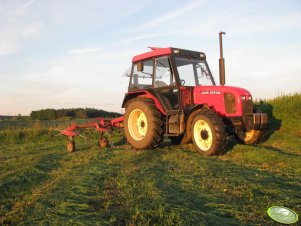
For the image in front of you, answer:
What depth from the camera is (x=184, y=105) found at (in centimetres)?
842

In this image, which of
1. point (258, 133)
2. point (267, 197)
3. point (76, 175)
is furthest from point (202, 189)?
point (258, 133)

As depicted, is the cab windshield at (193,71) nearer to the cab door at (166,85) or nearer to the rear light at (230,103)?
the cab door at (166,85)

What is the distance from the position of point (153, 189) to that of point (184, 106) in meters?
4.38

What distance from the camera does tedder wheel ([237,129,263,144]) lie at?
27.6 ft

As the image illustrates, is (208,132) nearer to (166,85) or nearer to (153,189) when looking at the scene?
(166,85)

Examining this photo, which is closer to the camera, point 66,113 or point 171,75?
point 171,75

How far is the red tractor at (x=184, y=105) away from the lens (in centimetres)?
777

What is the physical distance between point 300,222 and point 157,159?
13.3 feet

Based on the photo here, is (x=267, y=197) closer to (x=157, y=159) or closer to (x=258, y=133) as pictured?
(x=157, y=159)

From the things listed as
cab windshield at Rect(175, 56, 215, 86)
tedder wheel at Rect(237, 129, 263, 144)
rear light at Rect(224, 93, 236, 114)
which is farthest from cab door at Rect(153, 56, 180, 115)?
tedder wheel at Rect(237, 129, 263, 144)

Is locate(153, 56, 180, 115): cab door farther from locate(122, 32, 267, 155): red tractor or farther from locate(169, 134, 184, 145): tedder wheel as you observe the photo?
locate(169, 134, 184, 145): tedder wheel

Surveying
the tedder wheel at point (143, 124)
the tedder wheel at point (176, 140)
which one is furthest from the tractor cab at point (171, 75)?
the tedder wheel at point (176, 140)

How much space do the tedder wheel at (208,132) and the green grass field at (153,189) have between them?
22 cm

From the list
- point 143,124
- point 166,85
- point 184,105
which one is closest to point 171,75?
point 166,85
